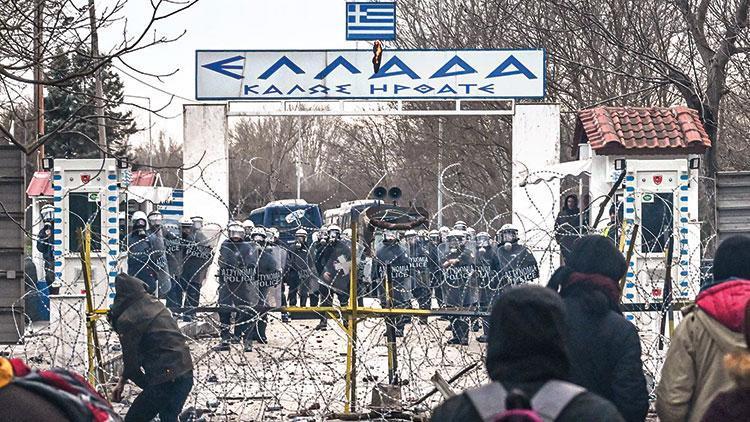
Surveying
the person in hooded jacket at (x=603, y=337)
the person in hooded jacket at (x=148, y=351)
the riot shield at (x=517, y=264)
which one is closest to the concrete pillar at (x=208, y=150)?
the riot shield at (x=517, y=264)

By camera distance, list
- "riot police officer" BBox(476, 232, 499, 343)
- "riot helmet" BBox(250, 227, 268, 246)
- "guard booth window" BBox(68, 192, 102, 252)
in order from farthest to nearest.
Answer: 1. "riot helmet" BBox(250, 227, 268, 246)
2. "riot police officer" BBox(476, 232, 499, 343)
3. "guard booth window" BBox(68, 192, 102, 252)

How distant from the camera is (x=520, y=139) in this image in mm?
22344

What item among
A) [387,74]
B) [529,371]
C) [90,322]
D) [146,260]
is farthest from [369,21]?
[529,371]

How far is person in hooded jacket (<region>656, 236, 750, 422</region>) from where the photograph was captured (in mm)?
4961

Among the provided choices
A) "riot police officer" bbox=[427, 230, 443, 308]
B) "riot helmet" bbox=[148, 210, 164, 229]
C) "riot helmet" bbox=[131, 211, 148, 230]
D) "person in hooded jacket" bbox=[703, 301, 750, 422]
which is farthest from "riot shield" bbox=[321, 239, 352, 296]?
"person in hooded jacket" bbox=[703, 301, 750, 422]

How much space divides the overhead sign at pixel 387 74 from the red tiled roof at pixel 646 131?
4364mm

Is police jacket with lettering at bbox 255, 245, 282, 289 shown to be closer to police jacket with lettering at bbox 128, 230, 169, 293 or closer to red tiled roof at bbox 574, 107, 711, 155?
police jacket with lettering at bbox 128, 230, 169, 293

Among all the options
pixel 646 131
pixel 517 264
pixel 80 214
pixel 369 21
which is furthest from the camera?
pixel 369 21

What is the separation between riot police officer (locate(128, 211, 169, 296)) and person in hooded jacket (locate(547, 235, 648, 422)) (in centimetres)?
1145

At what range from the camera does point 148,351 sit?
8.41m

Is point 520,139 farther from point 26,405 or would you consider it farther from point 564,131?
point 26,405

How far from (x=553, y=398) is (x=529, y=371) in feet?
0.34

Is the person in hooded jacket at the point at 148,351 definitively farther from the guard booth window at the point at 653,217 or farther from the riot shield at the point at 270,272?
the riot shield at the point at 270,272

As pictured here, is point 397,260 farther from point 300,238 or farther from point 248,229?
point 300,238
